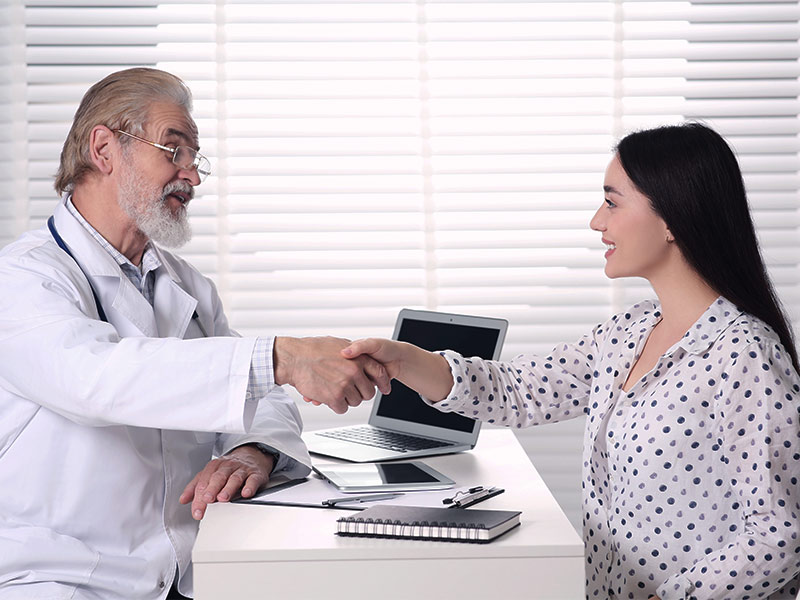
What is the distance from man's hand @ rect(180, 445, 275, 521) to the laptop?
23cm

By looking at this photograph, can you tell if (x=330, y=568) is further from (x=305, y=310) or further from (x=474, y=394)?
(x=305, y=310)

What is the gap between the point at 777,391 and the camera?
1.48m

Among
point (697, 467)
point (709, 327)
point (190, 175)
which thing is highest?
point (190, 175)

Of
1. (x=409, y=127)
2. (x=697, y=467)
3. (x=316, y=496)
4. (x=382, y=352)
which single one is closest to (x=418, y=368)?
(x=382, y=352)

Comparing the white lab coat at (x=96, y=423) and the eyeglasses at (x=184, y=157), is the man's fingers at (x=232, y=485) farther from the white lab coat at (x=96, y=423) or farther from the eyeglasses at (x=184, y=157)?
the eyeglasses at (x=184, y=157)

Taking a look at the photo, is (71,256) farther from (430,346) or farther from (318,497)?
(430,346)

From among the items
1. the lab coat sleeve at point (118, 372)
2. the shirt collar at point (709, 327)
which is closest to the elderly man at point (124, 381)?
the lab coat sleeve at point (118, 372)

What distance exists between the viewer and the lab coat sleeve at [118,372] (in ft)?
4.95

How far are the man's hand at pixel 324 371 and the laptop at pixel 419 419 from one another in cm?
30

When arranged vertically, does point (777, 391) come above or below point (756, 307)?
below

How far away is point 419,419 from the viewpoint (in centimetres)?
220

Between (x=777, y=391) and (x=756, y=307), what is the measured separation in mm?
185

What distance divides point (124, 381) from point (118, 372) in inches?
0.8

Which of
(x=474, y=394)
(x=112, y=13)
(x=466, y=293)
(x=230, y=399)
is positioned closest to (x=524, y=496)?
(x=474, y=394)
